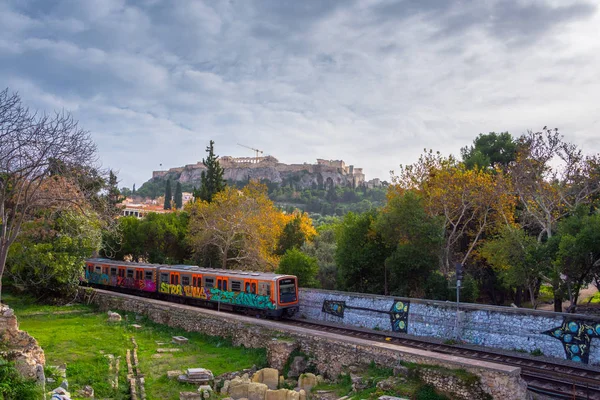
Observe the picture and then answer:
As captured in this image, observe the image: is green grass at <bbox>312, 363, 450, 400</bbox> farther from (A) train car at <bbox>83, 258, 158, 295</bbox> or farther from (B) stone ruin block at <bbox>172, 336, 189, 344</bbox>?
(A) train car at <bbox>83, 258, 158, 295</bbox>

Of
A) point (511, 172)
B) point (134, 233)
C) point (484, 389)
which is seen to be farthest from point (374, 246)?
point (134, 233)

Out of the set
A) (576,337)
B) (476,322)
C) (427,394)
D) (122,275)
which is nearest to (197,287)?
(122,275)

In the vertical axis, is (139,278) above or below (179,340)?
above

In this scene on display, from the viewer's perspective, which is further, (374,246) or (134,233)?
(134,233)

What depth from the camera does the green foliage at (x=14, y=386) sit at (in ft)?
30.6

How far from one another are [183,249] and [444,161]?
77.1 ft

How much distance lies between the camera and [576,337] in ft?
46.6

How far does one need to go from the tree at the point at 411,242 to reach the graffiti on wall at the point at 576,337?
827 centimetres

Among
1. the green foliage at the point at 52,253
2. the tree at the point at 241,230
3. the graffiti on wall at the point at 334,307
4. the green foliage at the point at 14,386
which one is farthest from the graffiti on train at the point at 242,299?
the green foliage at the point at 14,386

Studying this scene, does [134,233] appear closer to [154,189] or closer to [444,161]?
[444,161]

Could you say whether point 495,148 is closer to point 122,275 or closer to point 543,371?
point 543,371

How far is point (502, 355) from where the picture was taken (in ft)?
49.3

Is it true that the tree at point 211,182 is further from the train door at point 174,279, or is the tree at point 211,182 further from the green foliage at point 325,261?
the train door at point 174,279

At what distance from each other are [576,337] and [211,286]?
15.5 meters
